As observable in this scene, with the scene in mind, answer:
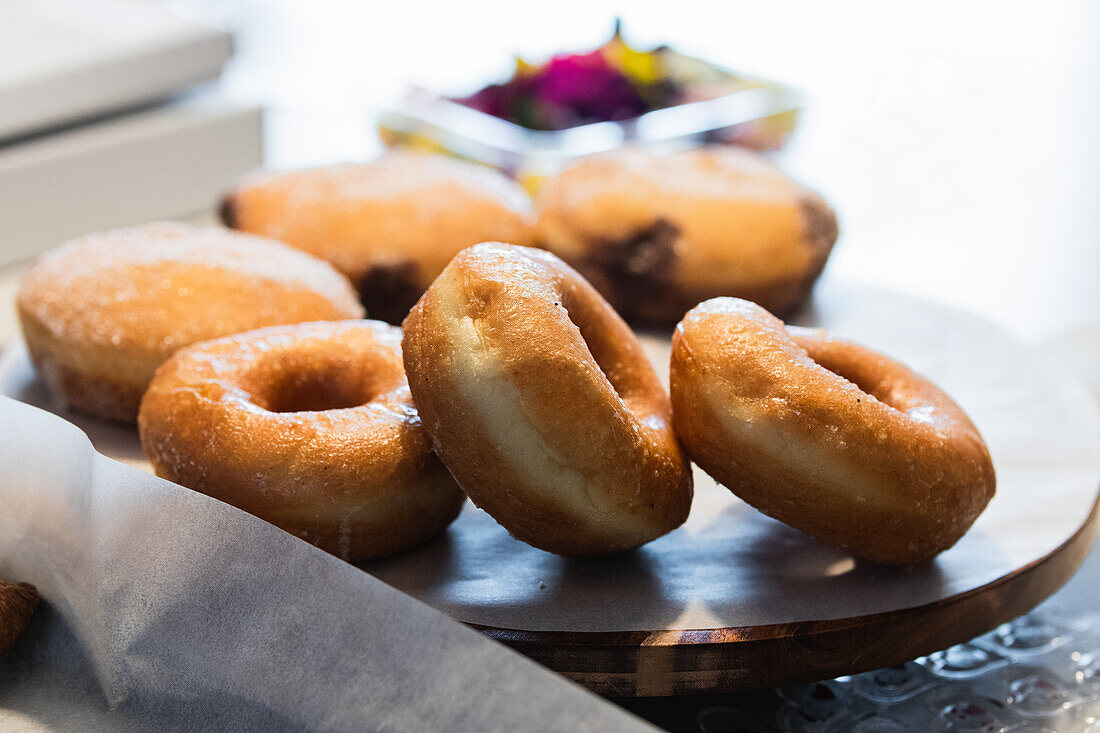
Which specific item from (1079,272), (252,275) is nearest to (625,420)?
(252,275)

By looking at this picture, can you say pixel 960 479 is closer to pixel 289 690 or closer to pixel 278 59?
pixel 289 690

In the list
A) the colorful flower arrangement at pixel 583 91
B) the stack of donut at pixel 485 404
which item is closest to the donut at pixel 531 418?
the stack of donut at pixel 485 404

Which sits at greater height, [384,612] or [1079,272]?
[384,612]

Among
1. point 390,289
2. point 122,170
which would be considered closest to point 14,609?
point 390,289

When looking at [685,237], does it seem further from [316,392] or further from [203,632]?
[203,632]

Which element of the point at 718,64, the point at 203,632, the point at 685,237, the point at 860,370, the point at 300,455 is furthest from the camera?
the point at 718,64

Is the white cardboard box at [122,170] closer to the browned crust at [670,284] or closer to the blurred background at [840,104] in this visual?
the blurred background at [840,104]
